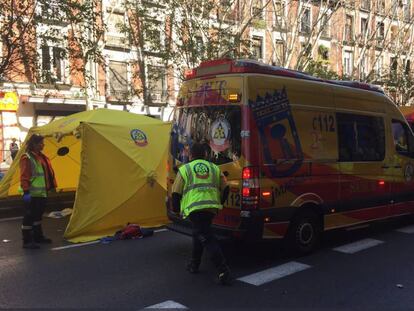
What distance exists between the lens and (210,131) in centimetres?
661

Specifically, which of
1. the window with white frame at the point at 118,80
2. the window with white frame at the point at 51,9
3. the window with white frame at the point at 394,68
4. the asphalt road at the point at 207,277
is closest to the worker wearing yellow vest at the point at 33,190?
the asphalt road at the point at 207,277

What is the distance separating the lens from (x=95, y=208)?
872cm

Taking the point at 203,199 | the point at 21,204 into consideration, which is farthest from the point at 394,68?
the point at 203,199

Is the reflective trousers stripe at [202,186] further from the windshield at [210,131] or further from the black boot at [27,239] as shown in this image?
the black boot at [27,239]

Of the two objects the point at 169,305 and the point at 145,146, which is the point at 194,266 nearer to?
the point at 169,305

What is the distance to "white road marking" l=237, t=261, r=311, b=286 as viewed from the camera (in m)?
5.80

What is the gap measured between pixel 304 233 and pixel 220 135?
1.89 meters

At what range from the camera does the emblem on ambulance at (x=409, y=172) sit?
8.65 metres

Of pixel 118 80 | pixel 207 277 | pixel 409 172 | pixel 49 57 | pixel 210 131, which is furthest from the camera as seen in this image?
pixel 118 80

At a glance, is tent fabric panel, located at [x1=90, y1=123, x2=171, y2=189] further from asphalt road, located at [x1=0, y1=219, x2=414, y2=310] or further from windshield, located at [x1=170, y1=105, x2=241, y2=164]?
windshield, located at [x1=170, y1=105, x2=241, y2=164]

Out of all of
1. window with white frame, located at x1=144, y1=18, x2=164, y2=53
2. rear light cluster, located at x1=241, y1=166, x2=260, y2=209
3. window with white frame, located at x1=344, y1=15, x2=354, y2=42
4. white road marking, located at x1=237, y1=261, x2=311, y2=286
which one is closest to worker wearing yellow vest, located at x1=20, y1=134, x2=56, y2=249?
rear light cluster, located at x1=241, y1=166, x2=260, y2=209

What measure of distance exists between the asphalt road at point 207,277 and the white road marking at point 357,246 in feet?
0.05

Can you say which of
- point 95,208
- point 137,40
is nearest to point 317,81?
point 95,208

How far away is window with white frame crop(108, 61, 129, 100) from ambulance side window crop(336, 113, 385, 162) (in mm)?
22305
